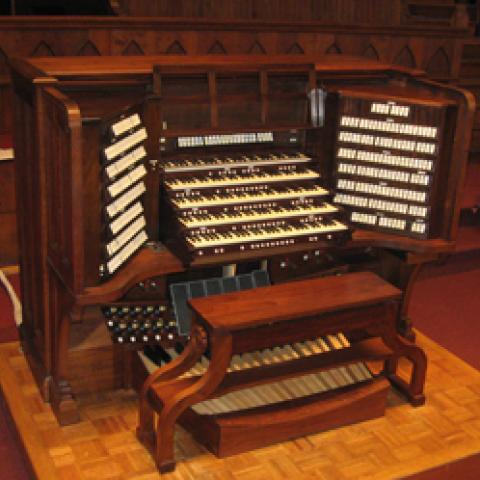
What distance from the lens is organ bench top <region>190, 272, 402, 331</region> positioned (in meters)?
2.77

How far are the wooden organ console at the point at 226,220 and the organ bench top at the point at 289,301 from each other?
0.03ft

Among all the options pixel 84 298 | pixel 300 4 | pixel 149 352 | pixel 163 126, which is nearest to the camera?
pixel 84 298

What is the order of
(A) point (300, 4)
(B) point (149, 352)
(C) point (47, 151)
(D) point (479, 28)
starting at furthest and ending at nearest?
(D) point (479, 28) < (A) point (300, 4) < (B) point (149, 352) < (C) point (47, 151)

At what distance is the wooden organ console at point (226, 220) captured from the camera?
281 cm

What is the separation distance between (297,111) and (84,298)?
135 cm

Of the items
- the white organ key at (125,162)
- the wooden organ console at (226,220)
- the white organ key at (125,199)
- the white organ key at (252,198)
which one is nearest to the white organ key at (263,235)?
the wooden organ console at (226,220)

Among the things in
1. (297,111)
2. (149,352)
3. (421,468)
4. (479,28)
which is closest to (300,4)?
(479,28)

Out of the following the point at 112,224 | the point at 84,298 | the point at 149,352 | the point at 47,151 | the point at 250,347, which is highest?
the point at 47,151

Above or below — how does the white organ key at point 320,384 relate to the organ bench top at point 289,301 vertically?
below

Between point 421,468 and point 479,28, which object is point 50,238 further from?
point 479,28

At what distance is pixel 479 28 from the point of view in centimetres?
852

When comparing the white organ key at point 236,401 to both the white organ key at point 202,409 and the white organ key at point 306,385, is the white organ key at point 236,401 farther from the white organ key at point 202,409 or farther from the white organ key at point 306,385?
the white organ key at point 306,385

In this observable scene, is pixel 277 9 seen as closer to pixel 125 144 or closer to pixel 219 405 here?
pixel 125 144

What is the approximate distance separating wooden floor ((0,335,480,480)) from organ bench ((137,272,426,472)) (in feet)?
0.19
